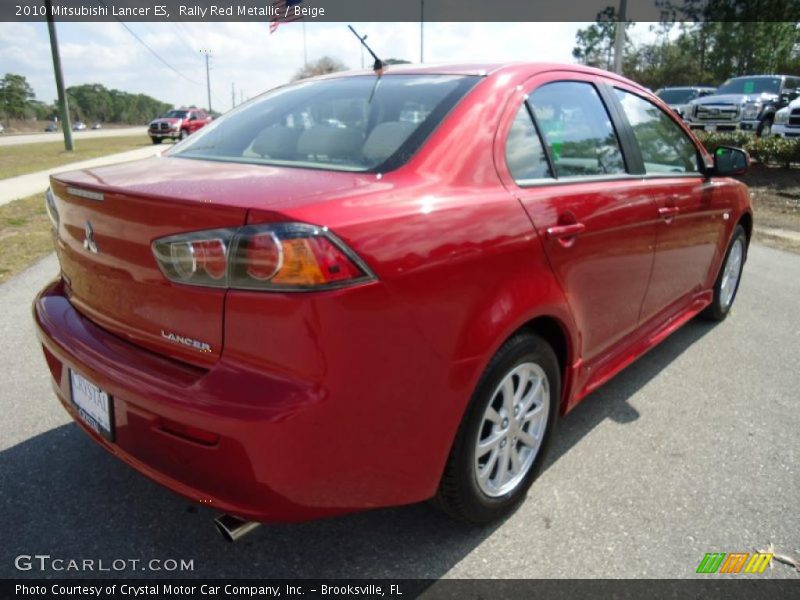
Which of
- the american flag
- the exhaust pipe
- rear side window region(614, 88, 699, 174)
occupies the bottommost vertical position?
the exhaust pipe

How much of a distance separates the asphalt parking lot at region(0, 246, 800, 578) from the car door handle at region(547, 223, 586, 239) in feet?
3.54

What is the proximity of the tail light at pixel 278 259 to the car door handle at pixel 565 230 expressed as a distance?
34.7 inches

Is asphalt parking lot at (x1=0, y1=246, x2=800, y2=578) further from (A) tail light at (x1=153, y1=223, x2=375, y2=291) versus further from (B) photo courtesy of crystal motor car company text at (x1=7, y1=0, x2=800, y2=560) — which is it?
(A) tail light at (x1=153, y1=223, x2=375, y2=291)

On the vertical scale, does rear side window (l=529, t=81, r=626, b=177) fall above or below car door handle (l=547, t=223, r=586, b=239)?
above

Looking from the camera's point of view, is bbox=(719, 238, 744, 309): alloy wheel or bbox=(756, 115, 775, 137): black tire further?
bbox=(756, 115, 775, 137): black tire

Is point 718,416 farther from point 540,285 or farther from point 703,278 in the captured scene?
point 540,285

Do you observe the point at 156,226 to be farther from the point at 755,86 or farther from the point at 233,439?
the point at 755,86

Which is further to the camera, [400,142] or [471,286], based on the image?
[400,142]

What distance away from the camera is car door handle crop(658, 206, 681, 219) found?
9.92ft

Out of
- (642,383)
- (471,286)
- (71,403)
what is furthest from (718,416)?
(71,403)

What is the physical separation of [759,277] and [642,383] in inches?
136

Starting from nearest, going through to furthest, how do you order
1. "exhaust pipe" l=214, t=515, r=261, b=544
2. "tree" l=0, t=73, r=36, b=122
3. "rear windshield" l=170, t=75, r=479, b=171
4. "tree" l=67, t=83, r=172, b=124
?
1. "exhaust pipe" l=214, t=515, r=261, b=544
2. "rear windshield" l=170, t=75, r=479, b=171
3. "tree" l=0, t=73, r=36, b=122
4. "tree" l=67, t=83, r=172, b=124

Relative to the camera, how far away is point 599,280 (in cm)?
260

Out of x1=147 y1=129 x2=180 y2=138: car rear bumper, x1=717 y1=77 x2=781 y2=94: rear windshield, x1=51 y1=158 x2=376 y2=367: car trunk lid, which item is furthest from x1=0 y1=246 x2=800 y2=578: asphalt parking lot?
x1=147 y1=129 x2=180 y2=138: car rear bumper
